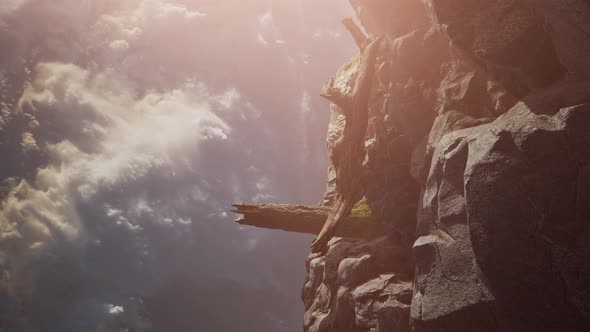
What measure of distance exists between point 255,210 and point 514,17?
14837 millimetres

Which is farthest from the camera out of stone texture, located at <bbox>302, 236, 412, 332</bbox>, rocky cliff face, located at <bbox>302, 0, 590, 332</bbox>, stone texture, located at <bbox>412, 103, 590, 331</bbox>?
stone texture, located at <bbox>302, 236, 412, 332</bbox>

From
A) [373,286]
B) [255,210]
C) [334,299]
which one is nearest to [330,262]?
[334,299]

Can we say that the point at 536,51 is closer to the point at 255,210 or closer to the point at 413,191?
the point at 413,191

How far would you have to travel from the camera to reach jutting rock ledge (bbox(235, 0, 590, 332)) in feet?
33.1

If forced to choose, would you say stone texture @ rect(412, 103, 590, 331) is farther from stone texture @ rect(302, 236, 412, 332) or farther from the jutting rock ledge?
stone texture @ rect(302, 236, 412, 332)

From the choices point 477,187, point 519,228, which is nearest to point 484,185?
point 477,187

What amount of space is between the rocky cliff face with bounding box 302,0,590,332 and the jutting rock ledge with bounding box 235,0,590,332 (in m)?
0.04

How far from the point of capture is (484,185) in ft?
36.1

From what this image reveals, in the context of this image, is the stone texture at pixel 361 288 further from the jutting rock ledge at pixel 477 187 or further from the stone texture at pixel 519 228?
the stone texture at pixel 519 228

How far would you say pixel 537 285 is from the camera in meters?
10.3

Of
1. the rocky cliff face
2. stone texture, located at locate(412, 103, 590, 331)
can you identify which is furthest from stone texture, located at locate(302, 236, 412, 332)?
stone texture, located at locate(412, 103, 590, 331)

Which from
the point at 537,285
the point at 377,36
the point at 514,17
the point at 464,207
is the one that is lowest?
the point at 537,285

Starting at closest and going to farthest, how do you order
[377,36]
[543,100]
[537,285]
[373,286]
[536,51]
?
[537,285]
[543,100]
[536,51]
[373,286]
[377,36]

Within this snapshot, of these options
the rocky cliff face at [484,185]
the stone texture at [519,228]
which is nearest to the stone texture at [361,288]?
the rocky cliff face at [484,185]
